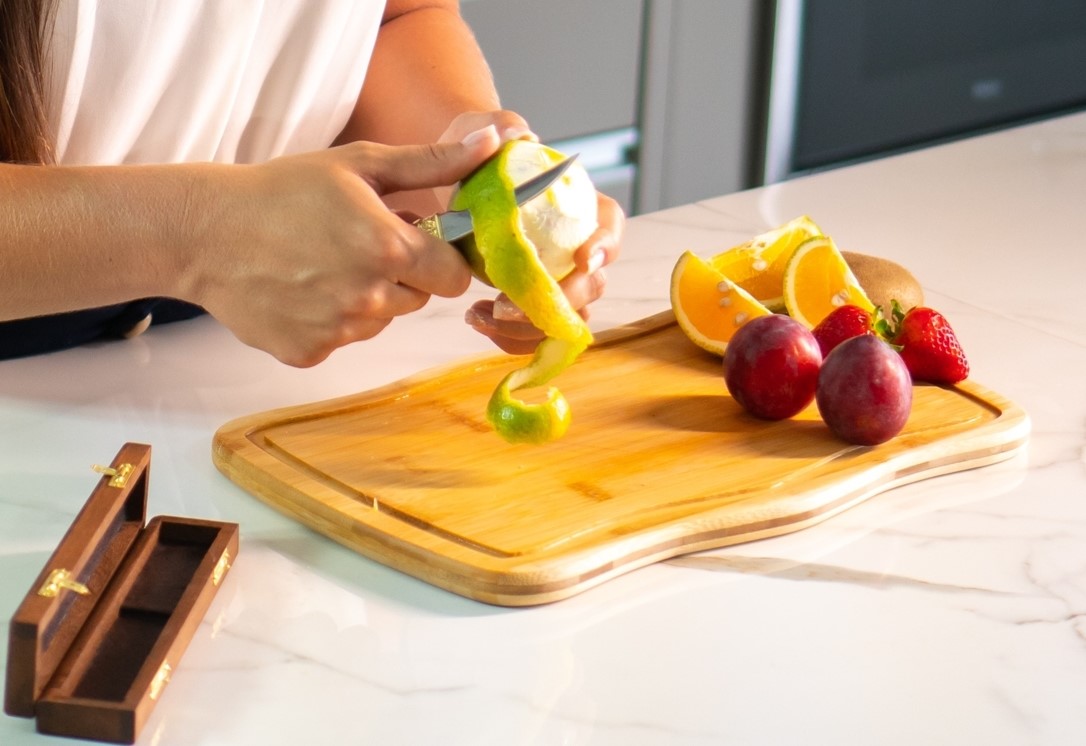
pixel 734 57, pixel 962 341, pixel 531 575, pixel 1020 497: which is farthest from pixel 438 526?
pixel 734 57

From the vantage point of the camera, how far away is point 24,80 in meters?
1.06

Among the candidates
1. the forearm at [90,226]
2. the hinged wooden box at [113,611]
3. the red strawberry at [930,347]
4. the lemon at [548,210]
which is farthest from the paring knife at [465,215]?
the red strawberry at [930,347]

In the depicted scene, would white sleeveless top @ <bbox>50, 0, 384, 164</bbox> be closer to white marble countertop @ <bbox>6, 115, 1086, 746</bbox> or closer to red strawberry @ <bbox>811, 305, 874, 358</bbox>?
white marble countertop @ <bbox>6, 115, 1086, 746</bbox>

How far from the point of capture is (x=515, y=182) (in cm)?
105

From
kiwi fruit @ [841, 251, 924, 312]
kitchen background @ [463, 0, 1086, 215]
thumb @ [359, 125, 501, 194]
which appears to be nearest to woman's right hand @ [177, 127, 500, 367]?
Result: thumb @ [359, 125, 501, 194]

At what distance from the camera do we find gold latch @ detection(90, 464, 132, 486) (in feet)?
2.90

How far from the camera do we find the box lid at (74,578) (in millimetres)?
760

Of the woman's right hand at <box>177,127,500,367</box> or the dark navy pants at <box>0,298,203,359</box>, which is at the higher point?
the woman's right hand at <box>177,127,500,367</box>

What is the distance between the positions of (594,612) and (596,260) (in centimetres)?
33

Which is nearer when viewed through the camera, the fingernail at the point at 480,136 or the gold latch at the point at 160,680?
the gold latch at the point at 160,680

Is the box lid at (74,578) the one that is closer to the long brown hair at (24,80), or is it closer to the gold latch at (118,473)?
the gold latch at (118,473)

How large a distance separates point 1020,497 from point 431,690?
55cm

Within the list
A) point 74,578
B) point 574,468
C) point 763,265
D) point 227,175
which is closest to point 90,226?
point 227,175

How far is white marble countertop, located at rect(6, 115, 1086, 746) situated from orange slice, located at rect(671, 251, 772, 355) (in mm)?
215
